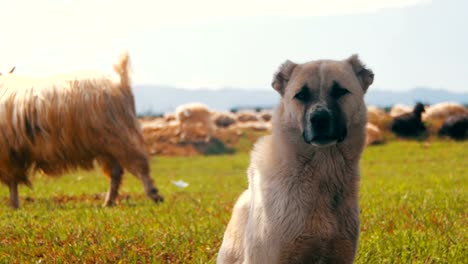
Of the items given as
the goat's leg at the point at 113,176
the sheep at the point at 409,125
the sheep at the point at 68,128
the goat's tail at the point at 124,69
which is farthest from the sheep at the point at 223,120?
the sheep at the point at 68,128

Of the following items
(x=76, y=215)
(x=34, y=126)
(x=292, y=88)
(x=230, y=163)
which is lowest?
(x=230, y=163)

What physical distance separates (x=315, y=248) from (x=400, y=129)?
28.7 metres

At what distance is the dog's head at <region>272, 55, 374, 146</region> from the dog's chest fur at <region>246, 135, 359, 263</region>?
0.79 ft

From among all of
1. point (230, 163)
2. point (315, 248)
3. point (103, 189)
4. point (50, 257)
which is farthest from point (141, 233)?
point (230, 163)

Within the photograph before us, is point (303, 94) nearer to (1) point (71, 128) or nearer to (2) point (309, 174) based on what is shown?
(2) point (309, 174)

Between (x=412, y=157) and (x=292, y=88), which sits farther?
(x=412, y=157)

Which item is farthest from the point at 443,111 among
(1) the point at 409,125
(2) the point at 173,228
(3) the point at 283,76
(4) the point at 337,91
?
(4) the point at 337,91

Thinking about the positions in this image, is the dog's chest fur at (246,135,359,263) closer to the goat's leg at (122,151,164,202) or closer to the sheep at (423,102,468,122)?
the goat's leg at (122,151,164,202)

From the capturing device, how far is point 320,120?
14.3 ft

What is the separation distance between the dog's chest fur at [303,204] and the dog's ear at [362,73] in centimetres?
65

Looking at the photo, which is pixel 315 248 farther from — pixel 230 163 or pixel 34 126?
pixel 230 163

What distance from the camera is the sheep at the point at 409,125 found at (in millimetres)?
31672

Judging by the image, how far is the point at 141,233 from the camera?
7328mm

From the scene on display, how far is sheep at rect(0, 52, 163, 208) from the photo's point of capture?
421 inches
